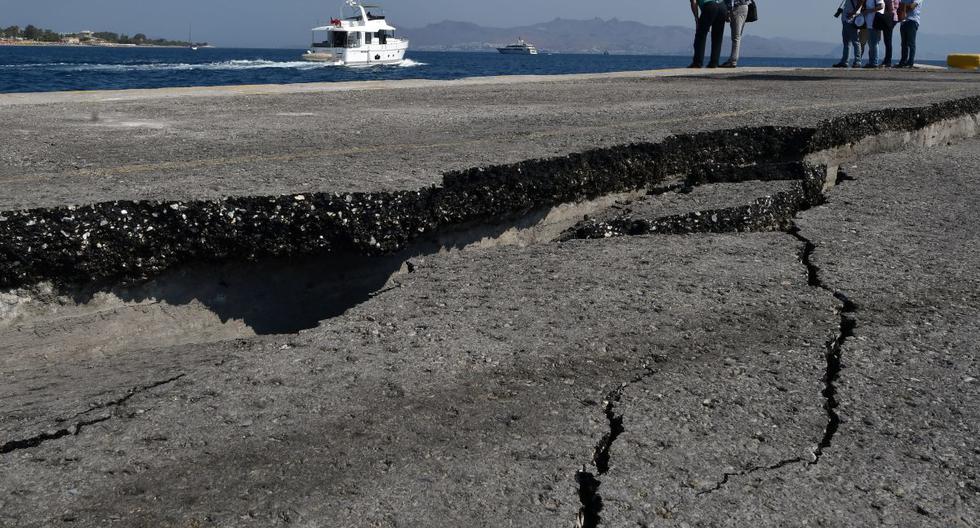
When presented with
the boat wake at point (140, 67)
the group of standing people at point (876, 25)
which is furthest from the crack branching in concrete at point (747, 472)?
the boat wake at point (140, 67)

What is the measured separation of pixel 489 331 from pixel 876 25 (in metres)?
15.4

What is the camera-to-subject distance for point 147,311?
3.02 meters

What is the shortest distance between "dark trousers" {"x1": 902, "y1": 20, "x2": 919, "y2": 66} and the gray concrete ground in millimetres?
8032

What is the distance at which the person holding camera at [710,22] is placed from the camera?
12969 mm

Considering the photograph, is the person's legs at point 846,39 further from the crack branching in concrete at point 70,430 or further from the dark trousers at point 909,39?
the crack branching in concrete at point 70,430

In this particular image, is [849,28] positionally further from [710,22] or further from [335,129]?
[335,129]

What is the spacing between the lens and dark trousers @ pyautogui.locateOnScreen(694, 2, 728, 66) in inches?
511

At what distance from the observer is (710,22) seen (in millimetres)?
13109

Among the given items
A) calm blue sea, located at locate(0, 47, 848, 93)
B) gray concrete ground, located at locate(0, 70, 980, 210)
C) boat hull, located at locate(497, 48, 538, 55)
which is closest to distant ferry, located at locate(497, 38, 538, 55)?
boat hull, located at locate(497, 48, 538, 55)

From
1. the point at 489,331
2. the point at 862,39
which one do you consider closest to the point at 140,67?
the point at 862,39

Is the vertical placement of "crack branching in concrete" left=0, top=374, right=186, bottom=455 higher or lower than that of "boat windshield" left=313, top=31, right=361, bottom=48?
lower

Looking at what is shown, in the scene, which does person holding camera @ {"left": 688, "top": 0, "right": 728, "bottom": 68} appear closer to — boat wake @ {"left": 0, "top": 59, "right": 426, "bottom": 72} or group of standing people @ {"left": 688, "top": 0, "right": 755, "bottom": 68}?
group of standing people @ {"left": 688, "top": 0, "right": 755, "bottom": 68}

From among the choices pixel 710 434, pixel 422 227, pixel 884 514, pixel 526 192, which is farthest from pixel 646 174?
pixel 884 514

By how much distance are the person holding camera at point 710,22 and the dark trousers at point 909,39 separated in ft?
15.3
